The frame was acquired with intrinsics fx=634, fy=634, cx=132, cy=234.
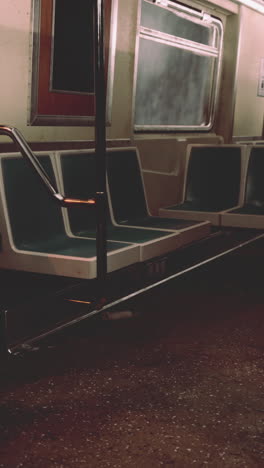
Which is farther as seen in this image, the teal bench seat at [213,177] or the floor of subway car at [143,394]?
the teal bench seat at [213,177]

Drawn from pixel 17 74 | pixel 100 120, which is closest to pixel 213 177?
pixel 17 74

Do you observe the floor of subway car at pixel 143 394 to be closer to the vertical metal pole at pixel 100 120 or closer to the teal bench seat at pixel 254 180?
the vertical metal pole at pixel 100 120

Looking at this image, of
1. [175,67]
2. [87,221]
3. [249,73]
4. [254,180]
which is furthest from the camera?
[249,73]

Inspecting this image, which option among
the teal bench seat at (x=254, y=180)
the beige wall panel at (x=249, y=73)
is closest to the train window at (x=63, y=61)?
the teal bench seat at (x=254, y=180)

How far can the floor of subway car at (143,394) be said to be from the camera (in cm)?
229

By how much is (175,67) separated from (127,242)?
2799 millimetres

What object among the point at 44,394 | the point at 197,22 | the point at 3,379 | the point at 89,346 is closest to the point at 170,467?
the point at 44,394

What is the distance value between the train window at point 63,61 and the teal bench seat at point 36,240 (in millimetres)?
530

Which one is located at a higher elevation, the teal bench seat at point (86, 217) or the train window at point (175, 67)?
the train window at point (175, 67)

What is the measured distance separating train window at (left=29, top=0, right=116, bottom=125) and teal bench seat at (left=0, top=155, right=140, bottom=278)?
0.53 meters

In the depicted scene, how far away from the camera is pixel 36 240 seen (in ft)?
12.0

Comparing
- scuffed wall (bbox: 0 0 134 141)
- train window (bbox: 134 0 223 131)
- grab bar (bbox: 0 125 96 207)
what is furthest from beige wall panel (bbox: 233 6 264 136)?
grab bar (bbox: 0 125 96 207)

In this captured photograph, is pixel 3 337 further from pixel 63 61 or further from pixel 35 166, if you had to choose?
pixel 63 61

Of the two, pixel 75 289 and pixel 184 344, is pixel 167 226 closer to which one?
pixel 184 344
